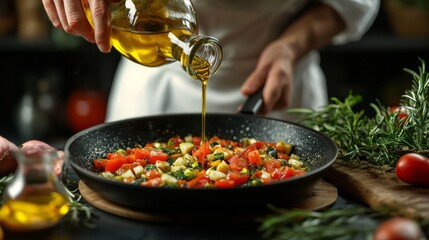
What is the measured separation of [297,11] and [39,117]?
1.87 meters

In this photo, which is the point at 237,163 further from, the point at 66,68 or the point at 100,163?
the point at 66,68

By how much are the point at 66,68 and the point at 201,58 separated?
8.39 ft

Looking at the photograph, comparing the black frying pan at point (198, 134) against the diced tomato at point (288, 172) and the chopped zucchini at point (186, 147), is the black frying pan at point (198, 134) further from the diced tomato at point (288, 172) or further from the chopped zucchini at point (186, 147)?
the chopped zucchini at point (186, 147)

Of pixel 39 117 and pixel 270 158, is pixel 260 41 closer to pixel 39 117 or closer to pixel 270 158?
pixel 270 158

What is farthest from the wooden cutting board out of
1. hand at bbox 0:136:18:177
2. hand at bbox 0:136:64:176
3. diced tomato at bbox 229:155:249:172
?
hand at bbox 0:136:18:177

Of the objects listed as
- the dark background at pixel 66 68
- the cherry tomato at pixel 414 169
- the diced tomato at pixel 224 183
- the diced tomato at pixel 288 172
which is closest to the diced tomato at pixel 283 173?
the diced tomato at pixel 288 172

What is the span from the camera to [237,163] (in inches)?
65.0

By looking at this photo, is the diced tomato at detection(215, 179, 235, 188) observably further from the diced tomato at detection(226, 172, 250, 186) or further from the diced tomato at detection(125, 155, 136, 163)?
the diced tomato at detection(125, 155, 136, 163)

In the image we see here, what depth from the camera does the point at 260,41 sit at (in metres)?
2.52

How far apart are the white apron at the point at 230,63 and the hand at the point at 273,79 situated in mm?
211

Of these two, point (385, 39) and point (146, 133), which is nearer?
point (146, 133)

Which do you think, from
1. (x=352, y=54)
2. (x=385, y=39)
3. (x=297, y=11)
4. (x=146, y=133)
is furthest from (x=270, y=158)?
(x=352, y=54)

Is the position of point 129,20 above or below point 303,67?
above

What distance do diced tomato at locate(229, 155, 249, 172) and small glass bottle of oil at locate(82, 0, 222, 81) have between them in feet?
0.77
